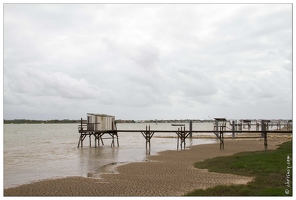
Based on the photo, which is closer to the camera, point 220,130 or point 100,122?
point 100,122

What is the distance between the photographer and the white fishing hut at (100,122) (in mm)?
37188

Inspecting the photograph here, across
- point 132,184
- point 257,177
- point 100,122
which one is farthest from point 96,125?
point 257,177

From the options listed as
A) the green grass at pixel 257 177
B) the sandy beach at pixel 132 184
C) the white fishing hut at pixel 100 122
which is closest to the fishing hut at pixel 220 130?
the white fishing hut at pixel 100 122

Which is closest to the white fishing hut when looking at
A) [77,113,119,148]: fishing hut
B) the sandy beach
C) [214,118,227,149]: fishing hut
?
[77,113,119,148]: fishing hut

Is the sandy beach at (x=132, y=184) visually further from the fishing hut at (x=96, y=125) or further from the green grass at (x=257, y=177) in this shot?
the fishing hut at (x=96, y=125)

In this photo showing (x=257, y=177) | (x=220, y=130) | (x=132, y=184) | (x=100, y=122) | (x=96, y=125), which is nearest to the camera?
(x=257, y=177)

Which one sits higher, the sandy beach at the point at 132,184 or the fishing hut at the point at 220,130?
the fishing hut at the point at 220,130

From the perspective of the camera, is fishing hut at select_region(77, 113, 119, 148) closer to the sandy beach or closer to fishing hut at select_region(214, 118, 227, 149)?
fishing hut at select_region(214, 118, 227, 149)

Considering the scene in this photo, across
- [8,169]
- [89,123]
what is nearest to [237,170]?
[8,169]

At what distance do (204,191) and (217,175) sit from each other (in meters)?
4.53

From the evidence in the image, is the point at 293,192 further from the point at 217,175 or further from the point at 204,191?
the point at 217,175

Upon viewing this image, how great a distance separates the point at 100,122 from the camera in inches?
1511

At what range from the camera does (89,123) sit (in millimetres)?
37219

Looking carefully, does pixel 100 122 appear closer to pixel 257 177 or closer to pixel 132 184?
pixel 132 184
